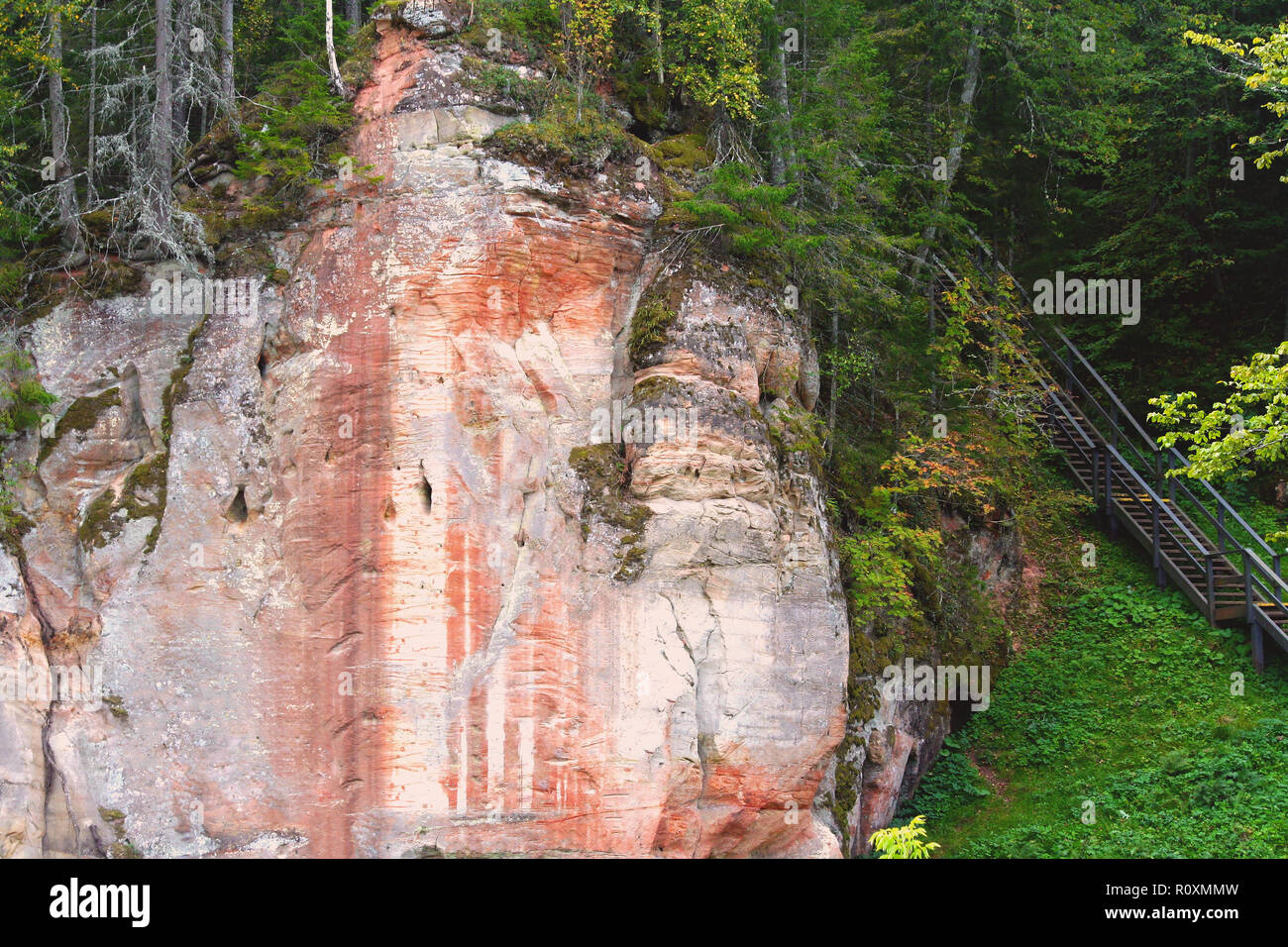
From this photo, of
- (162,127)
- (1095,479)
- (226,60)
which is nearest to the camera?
(162,127)

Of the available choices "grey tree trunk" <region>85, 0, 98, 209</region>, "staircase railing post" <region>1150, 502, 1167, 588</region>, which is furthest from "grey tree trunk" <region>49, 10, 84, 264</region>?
"staircase railing post" <region>1150, 502, 1167, 588</region>

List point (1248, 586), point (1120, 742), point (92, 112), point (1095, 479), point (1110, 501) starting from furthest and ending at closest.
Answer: point (1095, 479) < point (1110, 501) < point (1248, 586) < point (1120, 742) < point (92, 112)

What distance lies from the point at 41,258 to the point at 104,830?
6955mm

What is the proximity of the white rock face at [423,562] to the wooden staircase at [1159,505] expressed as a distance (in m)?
6.98

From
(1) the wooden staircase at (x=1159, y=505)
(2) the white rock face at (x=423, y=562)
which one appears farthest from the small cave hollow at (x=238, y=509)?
(1) the wooden staircase at (x=1159, y=505)

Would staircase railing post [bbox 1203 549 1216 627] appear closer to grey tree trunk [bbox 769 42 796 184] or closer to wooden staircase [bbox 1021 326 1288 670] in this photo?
wooden staircase [bbox 1021 326 1288 670]

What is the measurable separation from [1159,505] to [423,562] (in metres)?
12.2

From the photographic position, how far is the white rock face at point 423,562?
12.7 m

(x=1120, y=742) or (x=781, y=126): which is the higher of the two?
(x=781, y=126)

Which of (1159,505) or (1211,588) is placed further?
(1159,505)

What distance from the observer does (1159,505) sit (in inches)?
747

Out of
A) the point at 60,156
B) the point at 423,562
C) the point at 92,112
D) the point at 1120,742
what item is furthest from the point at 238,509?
the point at 1120,742

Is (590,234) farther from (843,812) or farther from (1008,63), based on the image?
(1008,63)

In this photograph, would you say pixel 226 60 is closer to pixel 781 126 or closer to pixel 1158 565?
pixel 781 126
